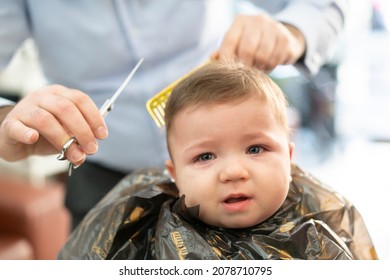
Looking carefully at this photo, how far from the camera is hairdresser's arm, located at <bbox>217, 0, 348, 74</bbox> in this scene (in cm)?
89

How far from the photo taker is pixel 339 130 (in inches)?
135

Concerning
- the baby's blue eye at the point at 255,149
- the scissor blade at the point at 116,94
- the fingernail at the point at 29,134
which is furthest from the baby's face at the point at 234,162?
the fingernail at the point at 29,134

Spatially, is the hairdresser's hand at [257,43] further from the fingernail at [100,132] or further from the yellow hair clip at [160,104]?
the fingernail at [100,132]

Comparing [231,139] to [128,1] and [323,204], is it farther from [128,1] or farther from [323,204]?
[128,1]

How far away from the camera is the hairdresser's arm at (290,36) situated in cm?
89

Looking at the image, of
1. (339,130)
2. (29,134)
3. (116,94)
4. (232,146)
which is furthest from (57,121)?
(339,130)

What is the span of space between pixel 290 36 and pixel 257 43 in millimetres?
84

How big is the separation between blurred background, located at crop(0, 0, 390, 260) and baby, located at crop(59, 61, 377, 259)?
124 millimetres

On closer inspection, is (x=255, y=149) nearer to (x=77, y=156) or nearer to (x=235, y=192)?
(x=235, y=192)

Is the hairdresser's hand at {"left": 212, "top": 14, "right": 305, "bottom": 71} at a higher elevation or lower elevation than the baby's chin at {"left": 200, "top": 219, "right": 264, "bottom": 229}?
higher

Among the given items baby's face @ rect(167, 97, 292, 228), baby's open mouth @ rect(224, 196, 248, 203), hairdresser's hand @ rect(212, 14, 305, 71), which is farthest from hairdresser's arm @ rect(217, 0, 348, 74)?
baby's open mouth @ rect(224, 196, 248, 203)

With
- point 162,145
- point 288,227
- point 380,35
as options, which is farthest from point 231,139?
point 380,35

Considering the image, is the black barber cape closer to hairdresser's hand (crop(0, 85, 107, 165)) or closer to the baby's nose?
the baby's nose

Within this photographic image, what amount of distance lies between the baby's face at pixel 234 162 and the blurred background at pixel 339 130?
0.18 m
